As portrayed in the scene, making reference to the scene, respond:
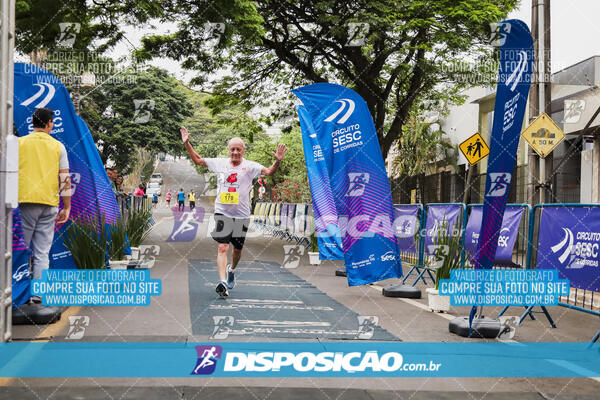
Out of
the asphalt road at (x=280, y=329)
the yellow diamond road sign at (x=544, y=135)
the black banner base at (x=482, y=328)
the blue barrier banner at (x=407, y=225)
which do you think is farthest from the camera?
the yellow diamond road sign at (x=544, y=135)

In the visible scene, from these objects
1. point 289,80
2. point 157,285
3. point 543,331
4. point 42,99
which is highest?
point 289,80

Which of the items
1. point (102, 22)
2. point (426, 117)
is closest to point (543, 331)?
point (102, 22)

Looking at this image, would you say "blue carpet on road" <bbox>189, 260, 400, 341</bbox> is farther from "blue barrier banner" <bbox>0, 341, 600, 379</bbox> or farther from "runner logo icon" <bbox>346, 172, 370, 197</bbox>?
"runner logo icon" <bbox>346, 172, 370, 197</bbox>

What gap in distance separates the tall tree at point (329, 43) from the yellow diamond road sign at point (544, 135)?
4674 mm

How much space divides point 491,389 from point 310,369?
4.06 ft

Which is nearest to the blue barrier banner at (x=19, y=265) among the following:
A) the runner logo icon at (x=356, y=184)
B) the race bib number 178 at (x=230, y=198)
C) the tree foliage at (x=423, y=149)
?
the race bib number 178 at (x=230, y=198)

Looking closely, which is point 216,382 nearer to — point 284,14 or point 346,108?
point 346,108

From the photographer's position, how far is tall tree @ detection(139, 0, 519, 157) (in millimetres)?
14625

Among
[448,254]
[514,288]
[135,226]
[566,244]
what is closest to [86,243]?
[448,254]

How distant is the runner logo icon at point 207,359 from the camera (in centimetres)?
445

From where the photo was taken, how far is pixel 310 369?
4570 mm

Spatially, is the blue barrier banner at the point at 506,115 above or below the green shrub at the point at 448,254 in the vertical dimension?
above

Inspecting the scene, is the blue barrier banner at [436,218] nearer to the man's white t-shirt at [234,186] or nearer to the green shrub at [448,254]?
the green shrub at [448,254]

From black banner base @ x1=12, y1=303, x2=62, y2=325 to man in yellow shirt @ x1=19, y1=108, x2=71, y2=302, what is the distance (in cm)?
35
